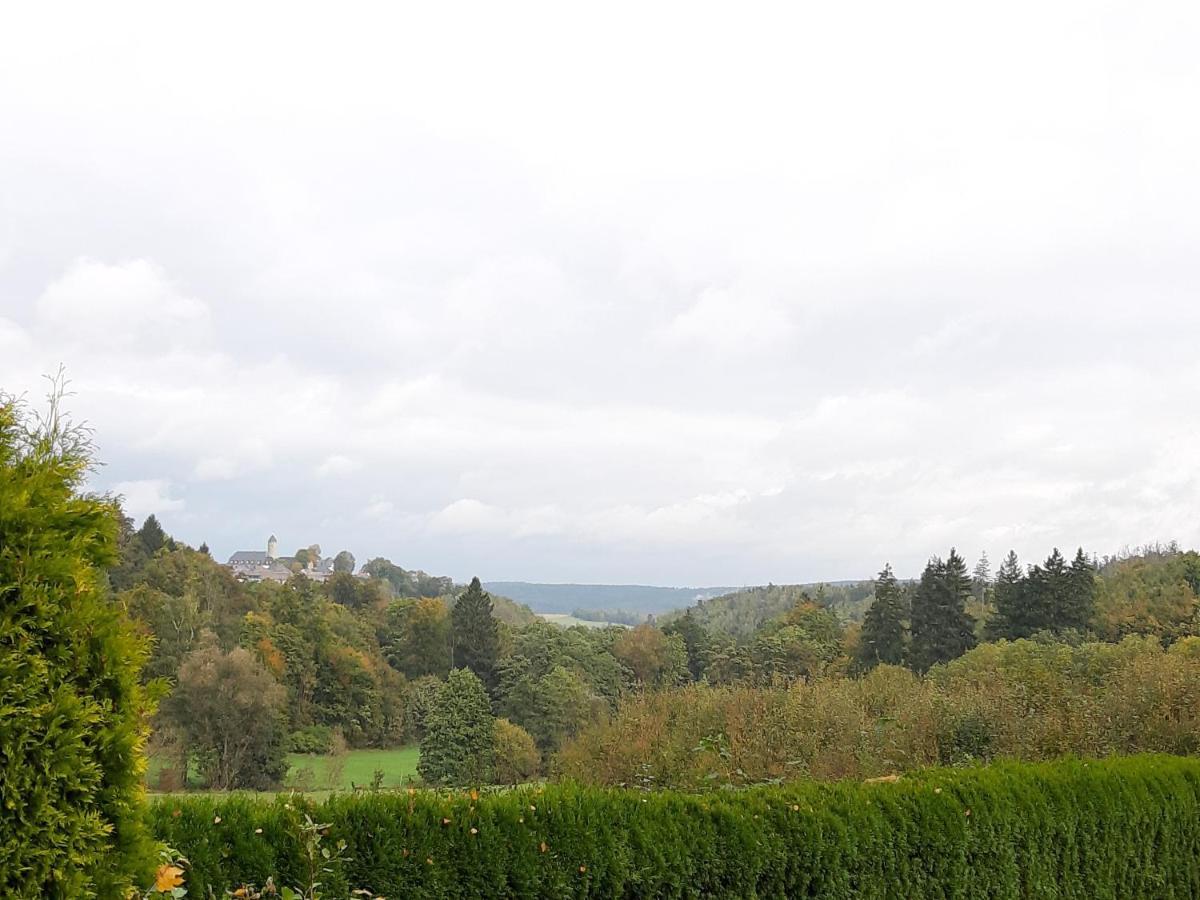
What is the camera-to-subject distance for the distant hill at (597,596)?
411ft

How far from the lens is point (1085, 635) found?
28.4 metres

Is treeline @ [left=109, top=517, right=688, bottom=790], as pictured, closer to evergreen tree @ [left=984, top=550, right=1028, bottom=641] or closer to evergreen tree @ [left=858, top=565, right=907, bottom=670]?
evergreen tree @ [left=858, top=565, right=907, bottom=670]

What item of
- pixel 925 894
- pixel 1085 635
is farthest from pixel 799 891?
pixel 1085 635

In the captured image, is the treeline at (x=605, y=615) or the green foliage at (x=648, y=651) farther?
the treeline at (x=605, y=615)

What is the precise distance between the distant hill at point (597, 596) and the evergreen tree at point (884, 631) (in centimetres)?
8206

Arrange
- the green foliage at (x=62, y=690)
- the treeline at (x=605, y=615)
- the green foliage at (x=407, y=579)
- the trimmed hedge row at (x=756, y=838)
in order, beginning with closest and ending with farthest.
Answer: the green foliage at (x=62, y=690) < the trimmed hedge row at (x=756, y=838) < the green foliage at (x=407, y=579) < the treeline at (x=605, y=615)

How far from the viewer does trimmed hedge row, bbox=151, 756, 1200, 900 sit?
12.6 ft

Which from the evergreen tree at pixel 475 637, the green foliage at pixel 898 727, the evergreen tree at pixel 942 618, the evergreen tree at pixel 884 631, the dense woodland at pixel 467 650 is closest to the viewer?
the green foliage at pixel 898 727

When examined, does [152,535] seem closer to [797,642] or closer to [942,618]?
[797,642]

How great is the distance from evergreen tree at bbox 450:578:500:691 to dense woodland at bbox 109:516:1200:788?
0.26 ft

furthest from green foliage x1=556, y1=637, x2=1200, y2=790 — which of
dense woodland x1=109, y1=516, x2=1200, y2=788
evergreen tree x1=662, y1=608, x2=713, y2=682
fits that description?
evergreen tree x1=662, y1=608, x2=713, y2=682

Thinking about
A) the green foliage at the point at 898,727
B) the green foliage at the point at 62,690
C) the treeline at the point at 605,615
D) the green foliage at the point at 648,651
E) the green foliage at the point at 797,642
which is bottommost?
the treeline at the point at 605,615

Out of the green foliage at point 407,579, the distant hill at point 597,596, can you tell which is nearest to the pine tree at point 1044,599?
the green foliage at point 407,579

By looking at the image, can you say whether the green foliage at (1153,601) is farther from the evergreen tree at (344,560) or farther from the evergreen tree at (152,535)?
the evergreen tree at (344,560)
